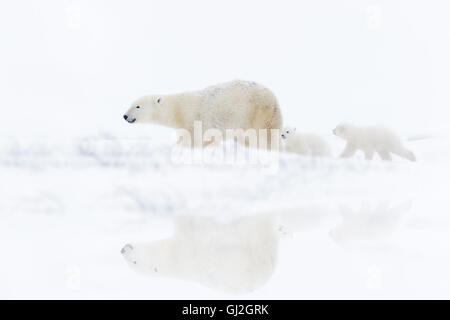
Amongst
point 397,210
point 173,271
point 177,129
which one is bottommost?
point 173,271

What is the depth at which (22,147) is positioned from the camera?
4.52 metres

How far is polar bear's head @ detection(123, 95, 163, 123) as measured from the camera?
5.14 metres

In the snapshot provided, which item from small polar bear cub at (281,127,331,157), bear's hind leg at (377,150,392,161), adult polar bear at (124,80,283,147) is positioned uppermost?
adult polar bear at (124,80,283,147)

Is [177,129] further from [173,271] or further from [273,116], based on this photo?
[173,271]

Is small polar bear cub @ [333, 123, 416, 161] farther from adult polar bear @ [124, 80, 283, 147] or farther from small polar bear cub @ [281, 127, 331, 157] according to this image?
adult polar bear @ [124, 80, 283, 147]

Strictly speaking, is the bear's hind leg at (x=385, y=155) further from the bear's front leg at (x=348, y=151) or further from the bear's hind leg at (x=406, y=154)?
the bear's front leg at (x=348, y=151)

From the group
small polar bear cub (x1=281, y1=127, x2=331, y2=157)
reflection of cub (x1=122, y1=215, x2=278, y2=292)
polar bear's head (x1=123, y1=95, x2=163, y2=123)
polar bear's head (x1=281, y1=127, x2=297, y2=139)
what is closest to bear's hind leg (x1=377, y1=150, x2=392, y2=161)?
small polar bear cub (x1=281, y1=127, x2=331, y2=157)

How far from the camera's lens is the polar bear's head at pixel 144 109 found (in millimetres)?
5136

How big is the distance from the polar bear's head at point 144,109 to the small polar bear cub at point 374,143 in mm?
1841

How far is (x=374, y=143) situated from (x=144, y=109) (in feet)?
7.21

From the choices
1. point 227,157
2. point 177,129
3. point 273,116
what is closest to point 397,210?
point 227,157

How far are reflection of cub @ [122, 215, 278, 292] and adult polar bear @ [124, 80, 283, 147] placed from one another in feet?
5.72

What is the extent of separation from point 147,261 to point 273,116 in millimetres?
2570

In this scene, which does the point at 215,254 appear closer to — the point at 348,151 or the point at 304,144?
the point at 304,144
